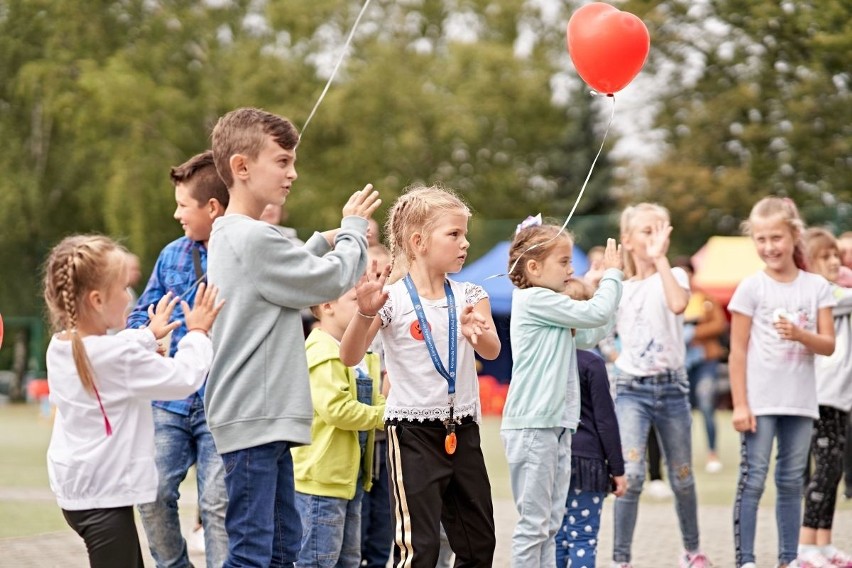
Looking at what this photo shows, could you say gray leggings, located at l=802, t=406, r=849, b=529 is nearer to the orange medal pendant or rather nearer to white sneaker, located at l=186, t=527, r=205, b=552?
the orange medal pendant

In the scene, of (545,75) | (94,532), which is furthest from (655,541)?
(545,75)

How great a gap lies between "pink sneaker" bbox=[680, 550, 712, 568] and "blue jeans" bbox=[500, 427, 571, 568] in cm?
173

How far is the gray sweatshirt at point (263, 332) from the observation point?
14.9ft

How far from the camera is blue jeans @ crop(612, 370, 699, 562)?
729cm

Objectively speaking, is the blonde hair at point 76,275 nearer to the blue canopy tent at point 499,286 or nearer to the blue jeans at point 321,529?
the blue jeans at point 321,529

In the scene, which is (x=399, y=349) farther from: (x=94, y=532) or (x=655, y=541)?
(x=655, y=541)

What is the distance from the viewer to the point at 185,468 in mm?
5766

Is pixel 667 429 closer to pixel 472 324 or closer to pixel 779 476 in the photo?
pixel 779 476

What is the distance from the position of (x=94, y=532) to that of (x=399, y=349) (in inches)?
55.6

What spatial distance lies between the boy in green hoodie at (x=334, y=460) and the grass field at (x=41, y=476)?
352 centimetres

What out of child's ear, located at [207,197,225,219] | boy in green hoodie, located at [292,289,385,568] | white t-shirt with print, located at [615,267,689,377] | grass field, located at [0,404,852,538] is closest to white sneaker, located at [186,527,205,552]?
grass field, located at [0,404,852,538]

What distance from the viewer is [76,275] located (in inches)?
179

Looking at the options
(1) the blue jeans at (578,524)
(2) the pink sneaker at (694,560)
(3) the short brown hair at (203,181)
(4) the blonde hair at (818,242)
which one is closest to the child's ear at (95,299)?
(3) the short brown hair at (203,181)

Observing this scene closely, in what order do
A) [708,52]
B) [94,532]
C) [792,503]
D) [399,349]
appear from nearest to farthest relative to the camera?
[94,532], [399,349], [792,503], [708,52]
